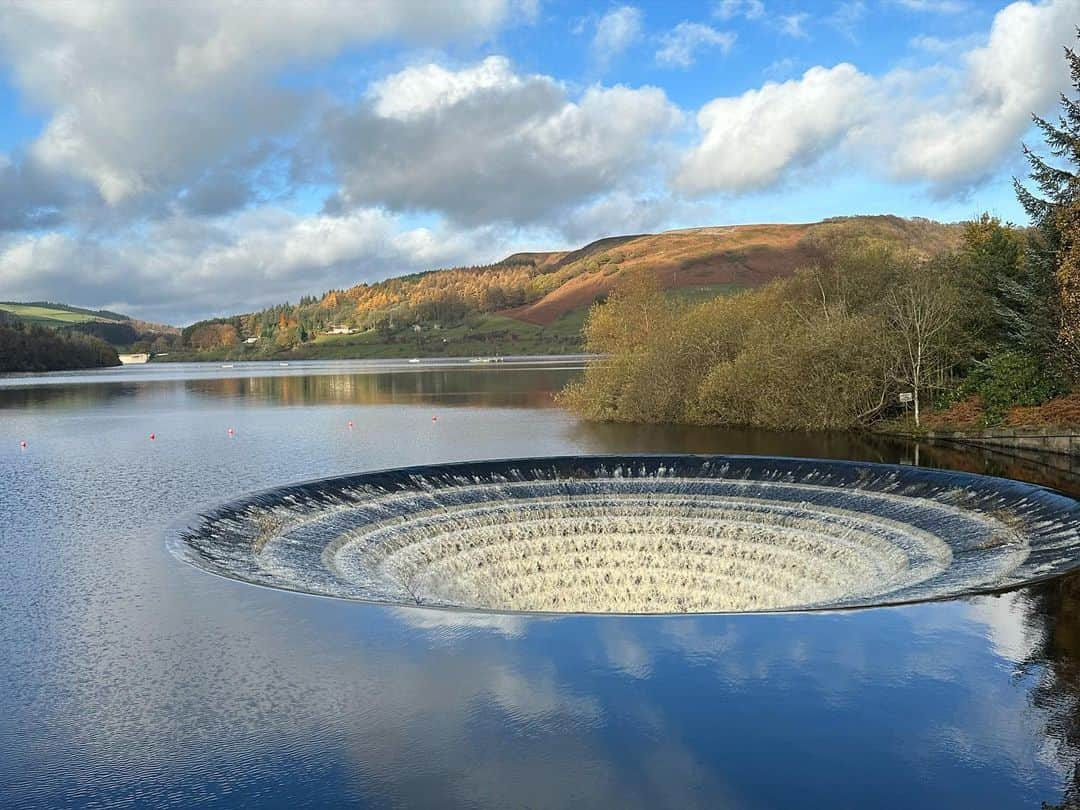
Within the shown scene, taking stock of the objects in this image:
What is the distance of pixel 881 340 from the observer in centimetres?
4012

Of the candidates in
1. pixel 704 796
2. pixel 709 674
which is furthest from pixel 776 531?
pixel 704 796

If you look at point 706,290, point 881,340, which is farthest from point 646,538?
point 706,290

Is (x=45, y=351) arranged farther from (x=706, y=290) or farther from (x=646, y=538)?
(x=646, y=538)

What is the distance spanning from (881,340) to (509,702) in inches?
1396

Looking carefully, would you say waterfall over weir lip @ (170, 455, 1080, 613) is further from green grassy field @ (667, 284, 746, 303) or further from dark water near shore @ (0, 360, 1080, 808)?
green grassy field @ (667, 284, 746, 303)

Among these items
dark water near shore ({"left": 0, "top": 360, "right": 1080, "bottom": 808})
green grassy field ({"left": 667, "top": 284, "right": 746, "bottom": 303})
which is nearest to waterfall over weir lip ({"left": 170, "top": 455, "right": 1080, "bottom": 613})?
dark water near shore ({"left": 0, "top": 360, "right": 1080, "bottom": 808})

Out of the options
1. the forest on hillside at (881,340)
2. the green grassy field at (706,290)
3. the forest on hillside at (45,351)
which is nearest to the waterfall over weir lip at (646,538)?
the forest on hillside at (881,340)

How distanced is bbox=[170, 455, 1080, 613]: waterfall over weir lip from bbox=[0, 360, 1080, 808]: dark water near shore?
7.73 ft

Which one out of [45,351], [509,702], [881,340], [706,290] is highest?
[706,290]

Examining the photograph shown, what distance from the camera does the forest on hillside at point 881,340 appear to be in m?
34.6

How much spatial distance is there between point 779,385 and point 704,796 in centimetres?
3609

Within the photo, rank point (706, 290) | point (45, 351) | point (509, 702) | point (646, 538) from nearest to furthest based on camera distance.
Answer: point (509, 702) < point (646, 538) < point (45, 351) < point (706, 290)

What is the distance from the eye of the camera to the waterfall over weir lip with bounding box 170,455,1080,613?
17.4 metres

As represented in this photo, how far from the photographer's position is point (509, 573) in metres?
20.9
